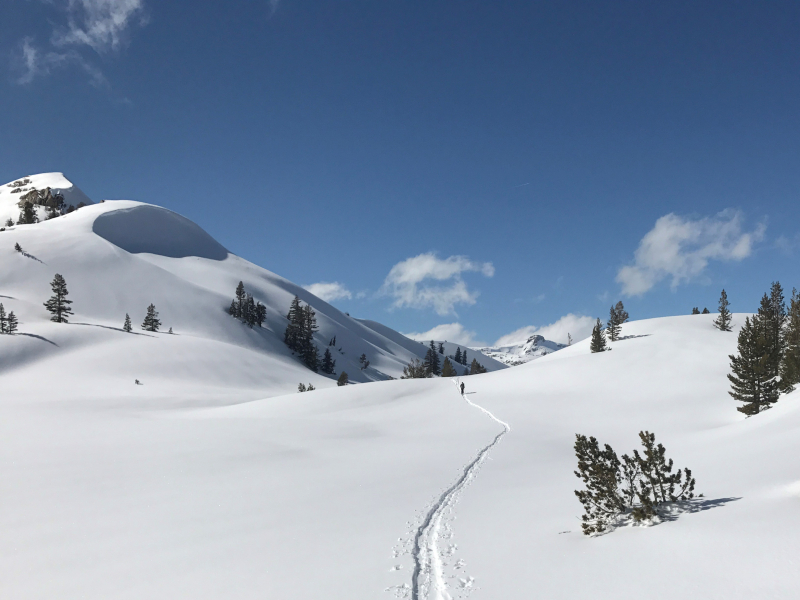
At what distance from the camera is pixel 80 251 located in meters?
108

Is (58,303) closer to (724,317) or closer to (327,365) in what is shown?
(327,365)

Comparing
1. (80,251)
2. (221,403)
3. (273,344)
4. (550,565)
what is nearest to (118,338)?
(221,403)

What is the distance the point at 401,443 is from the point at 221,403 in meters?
24.4

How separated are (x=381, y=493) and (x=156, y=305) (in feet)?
336

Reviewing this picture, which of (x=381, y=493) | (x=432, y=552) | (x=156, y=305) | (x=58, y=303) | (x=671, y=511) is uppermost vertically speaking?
(x=156, y=305)

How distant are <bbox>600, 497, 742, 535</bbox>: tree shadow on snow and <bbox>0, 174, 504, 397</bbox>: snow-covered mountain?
47075 mm

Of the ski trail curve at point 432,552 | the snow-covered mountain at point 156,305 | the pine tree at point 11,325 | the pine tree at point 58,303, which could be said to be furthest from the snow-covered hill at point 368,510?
the pine tree at point 58,303

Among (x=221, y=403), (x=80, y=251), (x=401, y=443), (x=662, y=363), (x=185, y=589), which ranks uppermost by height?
(x=80, y=251)

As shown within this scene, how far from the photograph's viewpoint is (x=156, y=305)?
3917 inches

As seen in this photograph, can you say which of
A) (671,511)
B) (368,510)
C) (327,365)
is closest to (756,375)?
(671,511)

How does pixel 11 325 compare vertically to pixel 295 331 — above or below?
below

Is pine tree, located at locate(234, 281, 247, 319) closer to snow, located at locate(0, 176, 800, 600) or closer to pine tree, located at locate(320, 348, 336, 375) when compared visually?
pine tree, located at locate(320, 348, 336, 375)

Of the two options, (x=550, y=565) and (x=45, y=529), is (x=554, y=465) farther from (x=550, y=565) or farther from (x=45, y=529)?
(x=45, y=529)

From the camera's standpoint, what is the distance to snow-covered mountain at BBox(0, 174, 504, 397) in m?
60.1
